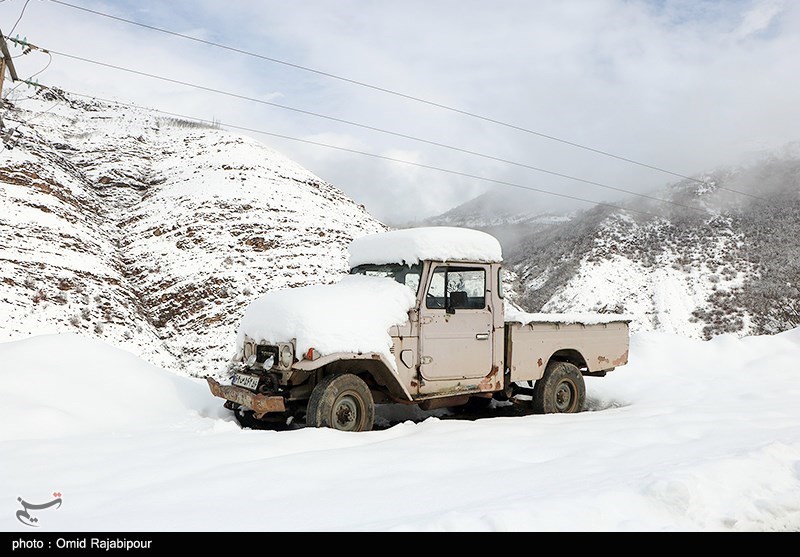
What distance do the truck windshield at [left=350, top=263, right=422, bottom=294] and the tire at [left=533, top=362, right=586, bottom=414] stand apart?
8.73ft

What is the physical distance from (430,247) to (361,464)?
10.3ft

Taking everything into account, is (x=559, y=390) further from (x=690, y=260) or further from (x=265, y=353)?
(x=690, y=260)

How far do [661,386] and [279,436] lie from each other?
732cm

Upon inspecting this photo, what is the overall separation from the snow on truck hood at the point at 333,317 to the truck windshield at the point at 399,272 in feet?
0.42

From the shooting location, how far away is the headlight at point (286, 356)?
5723mm

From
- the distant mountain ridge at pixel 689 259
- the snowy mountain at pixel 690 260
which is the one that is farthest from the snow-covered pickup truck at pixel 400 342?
the snowy mountain at pixel 690 260

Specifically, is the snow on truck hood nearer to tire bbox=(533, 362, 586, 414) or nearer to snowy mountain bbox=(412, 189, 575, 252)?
tire bbox=(533, 362, 586, 414)

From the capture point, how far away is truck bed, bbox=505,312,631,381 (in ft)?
24.6

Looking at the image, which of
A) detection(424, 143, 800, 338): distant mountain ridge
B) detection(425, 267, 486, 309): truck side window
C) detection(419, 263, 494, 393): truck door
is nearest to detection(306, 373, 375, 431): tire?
detection(419, 263, 494, 393): truck door

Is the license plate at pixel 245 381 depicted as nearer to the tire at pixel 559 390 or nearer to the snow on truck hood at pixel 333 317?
the snow on truck hood at pixel 333 317

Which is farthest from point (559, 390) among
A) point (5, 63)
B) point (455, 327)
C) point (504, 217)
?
point (504, 217)
